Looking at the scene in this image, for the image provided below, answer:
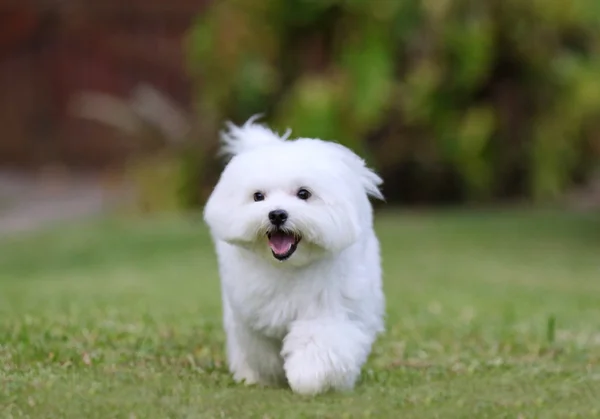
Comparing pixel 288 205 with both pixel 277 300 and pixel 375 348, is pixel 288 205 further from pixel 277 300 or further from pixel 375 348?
pixel 375 348

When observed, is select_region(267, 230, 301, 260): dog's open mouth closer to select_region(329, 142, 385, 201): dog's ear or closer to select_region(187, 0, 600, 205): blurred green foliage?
select_region(329, 142, 385, 201): dog's ear

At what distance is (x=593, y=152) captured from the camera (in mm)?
18172

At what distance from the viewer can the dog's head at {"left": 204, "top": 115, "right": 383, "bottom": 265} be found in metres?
5.00

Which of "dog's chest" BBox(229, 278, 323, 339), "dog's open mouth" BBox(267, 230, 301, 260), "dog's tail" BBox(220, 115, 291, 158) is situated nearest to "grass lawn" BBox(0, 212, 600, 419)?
"dog's chest" BBox(229, 278, 323, 339)

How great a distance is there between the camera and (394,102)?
690 inches

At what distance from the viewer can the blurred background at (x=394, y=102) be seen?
16812mm

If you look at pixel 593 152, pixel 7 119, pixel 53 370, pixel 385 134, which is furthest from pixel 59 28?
pixel 53 370

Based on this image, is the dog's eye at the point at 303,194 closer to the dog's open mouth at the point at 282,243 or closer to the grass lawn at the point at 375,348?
the dog's open mouth at the point at 282,243

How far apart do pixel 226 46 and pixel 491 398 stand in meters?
13.0

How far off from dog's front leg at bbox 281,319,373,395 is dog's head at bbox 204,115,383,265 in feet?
1.01

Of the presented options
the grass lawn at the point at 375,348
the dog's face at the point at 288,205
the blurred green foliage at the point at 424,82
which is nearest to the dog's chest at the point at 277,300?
the dog's face at the point at 288,205

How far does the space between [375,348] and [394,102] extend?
430 inches

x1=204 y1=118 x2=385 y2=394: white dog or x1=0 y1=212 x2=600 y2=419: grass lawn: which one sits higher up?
x1=204 y1=118 x2=385 y2=394: white dog

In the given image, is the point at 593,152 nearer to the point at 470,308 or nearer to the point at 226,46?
the point at 226,46
